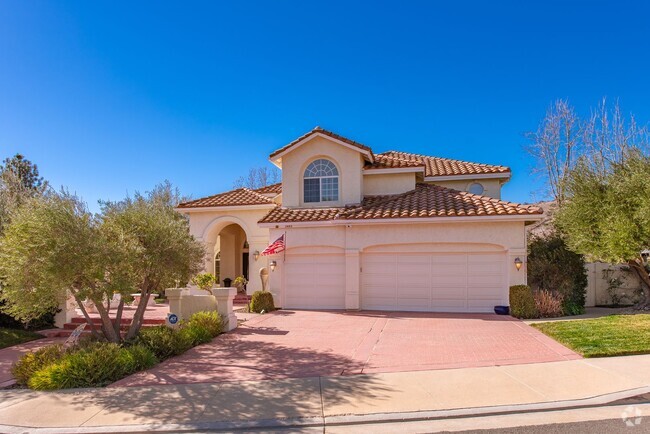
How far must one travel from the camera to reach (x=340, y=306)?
56.4 feet

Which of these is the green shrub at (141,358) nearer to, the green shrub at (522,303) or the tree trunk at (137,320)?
the tree trunk at (137,320)

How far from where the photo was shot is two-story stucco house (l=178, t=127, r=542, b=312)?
1588 cm

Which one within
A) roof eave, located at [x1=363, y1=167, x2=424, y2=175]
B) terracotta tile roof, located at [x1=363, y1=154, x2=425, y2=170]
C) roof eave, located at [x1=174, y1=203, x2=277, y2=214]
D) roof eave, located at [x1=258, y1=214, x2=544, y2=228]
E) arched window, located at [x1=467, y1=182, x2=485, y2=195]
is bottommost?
roof eave, located at [x1=258, y1=214, x2=544, y2=228]

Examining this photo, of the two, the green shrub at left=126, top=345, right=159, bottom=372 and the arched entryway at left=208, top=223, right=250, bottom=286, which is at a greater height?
the arched entryway at left=208, top=223, right=250, bottom=286

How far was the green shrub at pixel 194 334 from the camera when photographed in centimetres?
1053

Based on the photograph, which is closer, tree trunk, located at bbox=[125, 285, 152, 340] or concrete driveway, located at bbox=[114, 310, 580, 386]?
concrete driveway, located at bbox=[114, 310, 580, 386]

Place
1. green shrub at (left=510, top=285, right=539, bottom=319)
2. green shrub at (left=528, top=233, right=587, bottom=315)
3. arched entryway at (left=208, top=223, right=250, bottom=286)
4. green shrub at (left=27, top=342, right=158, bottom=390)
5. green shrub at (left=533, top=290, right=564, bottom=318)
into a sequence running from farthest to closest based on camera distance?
arched entryway at (left=208, top=223, right=250, bottom=286), green shrub at (left=528, top=233, right=587, bottom=315), green shrub at (left=533, top=290, right=564, bottom=318), green shrub at (left=510, top=285, right=539, bottom=319), green shrub at (left=27, top=342, right=158, bottom=390)

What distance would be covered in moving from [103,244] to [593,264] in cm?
1813

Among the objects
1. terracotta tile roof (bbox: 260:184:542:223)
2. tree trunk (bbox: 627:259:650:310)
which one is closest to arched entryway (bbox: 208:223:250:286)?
terracotta tile roof (bbox: 260:184:542:223)

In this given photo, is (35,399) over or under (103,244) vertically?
under

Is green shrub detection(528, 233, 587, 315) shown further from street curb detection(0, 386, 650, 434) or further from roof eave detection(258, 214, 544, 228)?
street curb detection(0, 386, 650, 434)

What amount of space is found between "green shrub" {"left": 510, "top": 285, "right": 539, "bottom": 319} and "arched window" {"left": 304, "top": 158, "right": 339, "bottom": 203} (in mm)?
7888

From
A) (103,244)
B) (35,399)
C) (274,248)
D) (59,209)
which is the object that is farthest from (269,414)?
(274,248)

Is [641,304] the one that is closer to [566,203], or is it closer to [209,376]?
[566,203]
